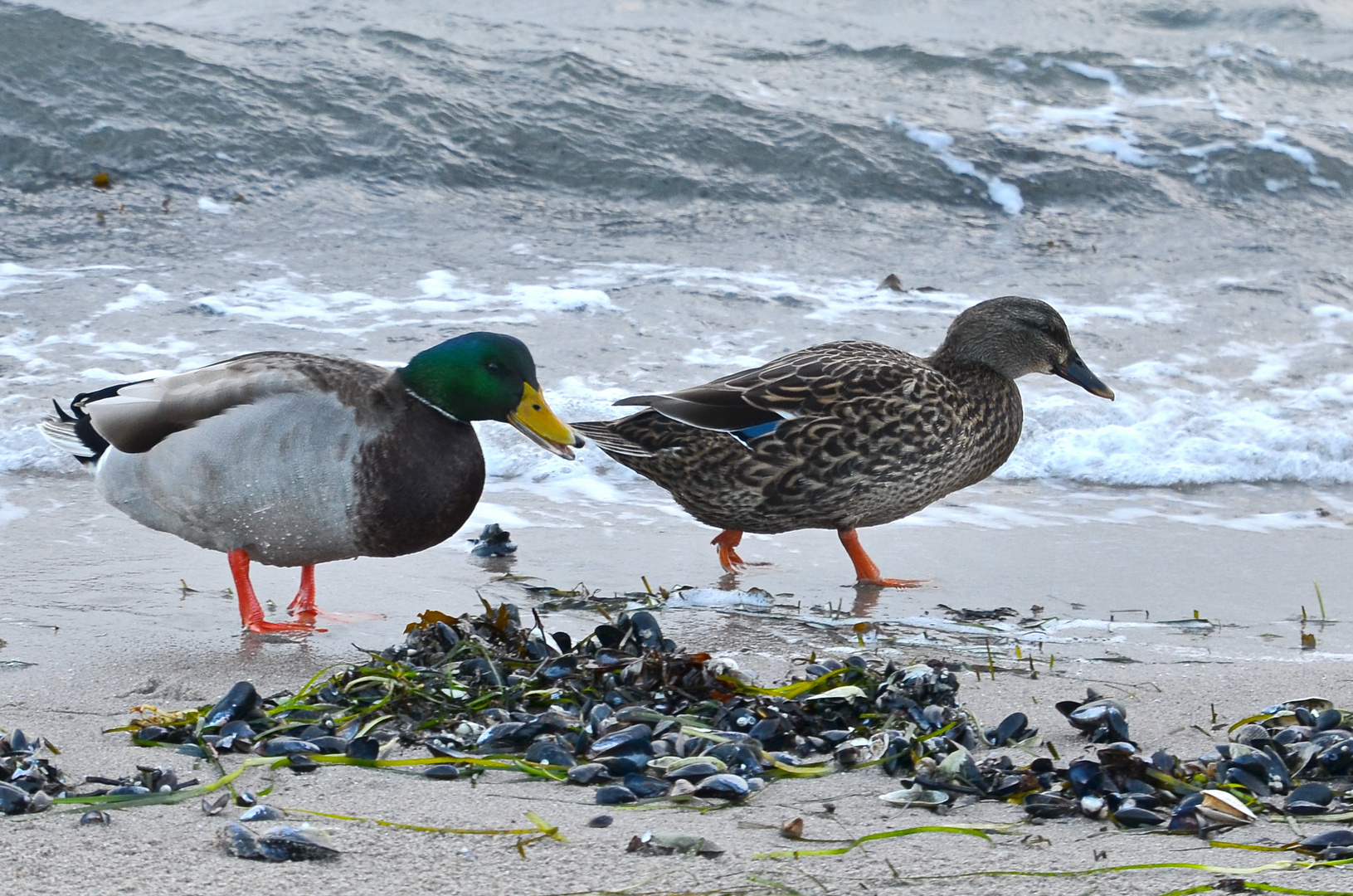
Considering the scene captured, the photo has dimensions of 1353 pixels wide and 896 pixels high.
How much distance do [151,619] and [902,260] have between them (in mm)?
7392

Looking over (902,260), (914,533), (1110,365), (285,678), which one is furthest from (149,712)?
(902,260)

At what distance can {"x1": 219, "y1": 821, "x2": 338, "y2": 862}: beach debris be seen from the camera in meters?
2.52

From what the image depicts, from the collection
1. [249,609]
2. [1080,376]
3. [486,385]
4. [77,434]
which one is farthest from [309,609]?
[1080,376]

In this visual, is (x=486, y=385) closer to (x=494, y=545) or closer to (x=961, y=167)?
(x=494, y=545)

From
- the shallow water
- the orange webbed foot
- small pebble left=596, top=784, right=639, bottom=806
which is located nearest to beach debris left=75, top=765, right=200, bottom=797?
small pebble left=596, top=784, right=639, bottom=806

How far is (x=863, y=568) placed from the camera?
5438mm

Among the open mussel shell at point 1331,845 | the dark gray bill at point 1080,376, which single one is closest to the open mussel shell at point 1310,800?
the open mussel shell at point 1331,845

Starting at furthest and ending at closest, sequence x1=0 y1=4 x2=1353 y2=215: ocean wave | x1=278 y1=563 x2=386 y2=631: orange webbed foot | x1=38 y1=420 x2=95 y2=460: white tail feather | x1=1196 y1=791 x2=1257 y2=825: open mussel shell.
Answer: x1=0 y1=4 x2=1353 y2=215: ocean wave
x1=38 y1=420 x2=95 y2=460: white tail feather
x1=278 y1=563 x2=386 y2=631: orange webbed foot
x1=1196 y1=791 x2=1257 y2=825: open mussel shell

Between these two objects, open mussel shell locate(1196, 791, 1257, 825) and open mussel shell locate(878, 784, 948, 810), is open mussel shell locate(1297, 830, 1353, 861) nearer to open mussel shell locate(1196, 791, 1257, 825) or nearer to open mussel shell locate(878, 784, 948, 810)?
open mussel shell locate(1196, 791, 1257, 825)

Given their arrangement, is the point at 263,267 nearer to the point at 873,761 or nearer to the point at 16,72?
the point at 16,72

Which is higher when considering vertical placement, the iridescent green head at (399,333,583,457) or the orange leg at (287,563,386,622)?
the iridescent green head at (399,333,583,457)

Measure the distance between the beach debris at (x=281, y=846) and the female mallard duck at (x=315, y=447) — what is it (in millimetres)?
1905

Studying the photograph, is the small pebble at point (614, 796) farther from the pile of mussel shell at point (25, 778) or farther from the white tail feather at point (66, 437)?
the white tail feather at point (66, 437)

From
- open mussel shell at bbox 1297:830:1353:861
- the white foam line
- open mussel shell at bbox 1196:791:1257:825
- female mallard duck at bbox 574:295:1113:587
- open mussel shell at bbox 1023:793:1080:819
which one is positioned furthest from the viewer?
the white foam line
